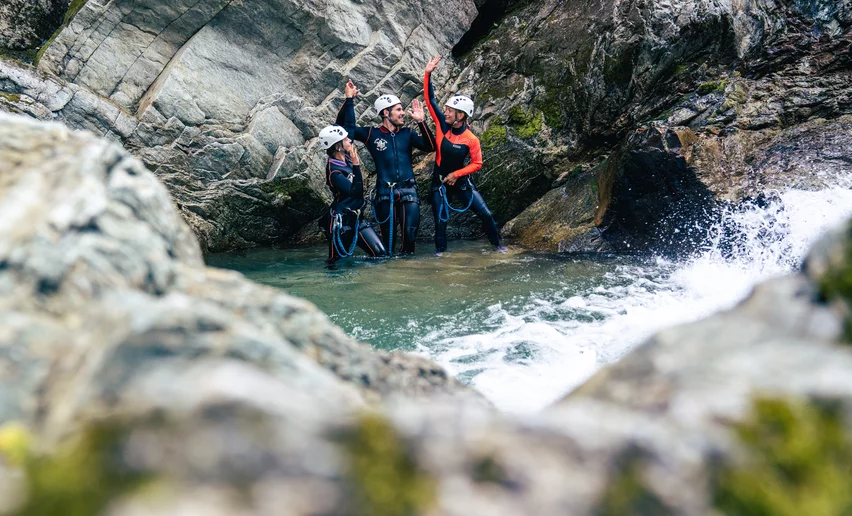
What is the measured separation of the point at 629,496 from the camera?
149cm

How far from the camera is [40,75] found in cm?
925

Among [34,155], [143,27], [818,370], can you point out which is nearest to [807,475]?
[818,370]

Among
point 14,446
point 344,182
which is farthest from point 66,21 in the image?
point 14,446

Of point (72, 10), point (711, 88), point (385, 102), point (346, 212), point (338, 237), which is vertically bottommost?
point (338, 237)

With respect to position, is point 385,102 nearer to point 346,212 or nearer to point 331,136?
point 331,136

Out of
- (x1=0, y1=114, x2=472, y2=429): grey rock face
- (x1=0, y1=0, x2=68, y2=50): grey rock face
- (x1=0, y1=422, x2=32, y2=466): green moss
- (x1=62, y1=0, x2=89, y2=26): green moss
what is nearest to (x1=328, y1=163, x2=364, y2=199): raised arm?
(x1=62, y1=0, x2=89, y2=26): green moss

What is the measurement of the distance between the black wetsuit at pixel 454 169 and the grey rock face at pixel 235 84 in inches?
69.1

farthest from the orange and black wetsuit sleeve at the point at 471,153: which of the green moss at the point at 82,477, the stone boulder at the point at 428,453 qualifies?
the green moss at the point at 82,477

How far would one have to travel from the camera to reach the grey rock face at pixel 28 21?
943 cm

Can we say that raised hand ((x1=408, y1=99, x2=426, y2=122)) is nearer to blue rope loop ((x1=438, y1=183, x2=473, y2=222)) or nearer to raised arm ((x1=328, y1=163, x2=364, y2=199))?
blue rope loop ((x1=438, y1=183, x2=473, y2=222))

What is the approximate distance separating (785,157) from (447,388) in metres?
8.08

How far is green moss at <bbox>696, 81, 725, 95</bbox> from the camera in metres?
9.90

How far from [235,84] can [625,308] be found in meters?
7.71

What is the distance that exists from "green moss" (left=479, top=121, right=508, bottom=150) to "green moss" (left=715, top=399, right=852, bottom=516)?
10.4 meters
